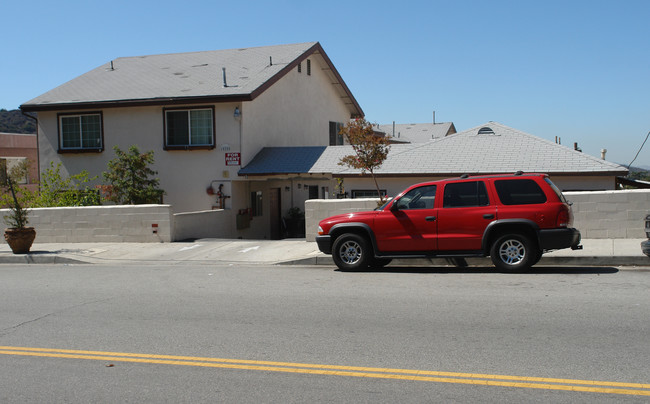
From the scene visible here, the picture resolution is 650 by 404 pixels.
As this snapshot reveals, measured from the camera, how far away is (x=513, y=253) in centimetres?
1141

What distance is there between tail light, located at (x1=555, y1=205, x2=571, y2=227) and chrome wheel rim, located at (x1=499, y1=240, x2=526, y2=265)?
0.77 metres

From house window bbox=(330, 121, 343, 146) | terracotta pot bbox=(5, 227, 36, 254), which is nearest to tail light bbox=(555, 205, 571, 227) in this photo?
terracotta pot bbox=(5, 227, 36, 254)

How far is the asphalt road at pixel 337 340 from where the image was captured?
5.50 metres

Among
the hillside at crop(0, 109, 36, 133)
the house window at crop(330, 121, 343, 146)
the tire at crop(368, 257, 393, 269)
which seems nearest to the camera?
the tire at crop(368, 257, 393, 269)

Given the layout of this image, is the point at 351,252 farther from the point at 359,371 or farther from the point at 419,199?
the point at 359,371

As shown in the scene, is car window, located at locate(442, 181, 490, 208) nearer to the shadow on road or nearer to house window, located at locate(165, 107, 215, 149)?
the shadow on road

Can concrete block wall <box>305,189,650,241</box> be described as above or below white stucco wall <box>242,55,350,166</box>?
below

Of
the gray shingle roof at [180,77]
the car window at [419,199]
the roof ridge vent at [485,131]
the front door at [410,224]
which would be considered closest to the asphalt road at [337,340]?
the front door at [410,224]

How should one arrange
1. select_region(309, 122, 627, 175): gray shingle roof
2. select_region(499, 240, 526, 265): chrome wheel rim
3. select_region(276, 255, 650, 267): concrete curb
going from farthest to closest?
select_region(309, 122, 627, 175): gray shingle roof → select_region(276, 255, 650, 267): concrete curb → select_region(499, 240, 526, 265): chrome wheel rim

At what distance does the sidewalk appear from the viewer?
12.3 meters

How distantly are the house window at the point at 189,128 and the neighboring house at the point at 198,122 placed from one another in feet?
0.12

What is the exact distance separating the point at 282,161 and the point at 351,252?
11.4m

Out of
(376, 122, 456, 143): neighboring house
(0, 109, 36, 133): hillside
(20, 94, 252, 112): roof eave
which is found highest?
(0, 109, 36, 133): hillside

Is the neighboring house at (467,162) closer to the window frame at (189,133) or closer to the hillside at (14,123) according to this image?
the window frame at (189,133)
